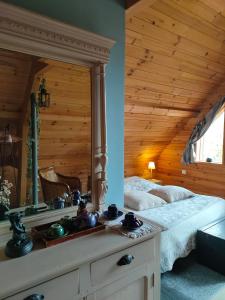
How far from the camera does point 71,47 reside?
1.33 metres

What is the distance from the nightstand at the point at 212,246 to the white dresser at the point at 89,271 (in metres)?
1.34

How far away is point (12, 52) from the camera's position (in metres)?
1.19

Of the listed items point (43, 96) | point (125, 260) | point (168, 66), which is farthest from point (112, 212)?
point (168, 66)

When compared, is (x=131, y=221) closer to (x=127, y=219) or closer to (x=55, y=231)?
(x=127, y=219)

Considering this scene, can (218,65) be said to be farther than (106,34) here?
Yes

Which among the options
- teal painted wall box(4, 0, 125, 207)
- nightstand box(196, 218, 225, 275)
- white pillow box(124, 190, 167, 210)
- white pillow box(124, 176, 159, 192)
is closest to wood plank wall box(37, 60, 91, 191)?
teal painted wall box(4, 0, 125, 207)

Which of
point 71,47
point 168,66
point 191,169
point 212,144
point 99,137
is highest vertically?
point 168,66

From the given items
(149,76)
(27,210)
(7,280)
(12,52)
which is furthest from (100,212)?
(149,76)

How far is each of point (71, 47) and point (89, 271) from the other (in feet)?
3.85

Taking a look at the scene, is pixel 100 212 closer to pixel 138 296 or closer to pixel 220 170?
pixel 138 296

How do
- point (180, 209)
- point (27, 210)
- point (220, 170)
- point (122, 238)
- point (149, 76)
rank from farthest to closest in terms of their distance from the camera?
point (220, 170), point (149, 76), point (180, 209), point (27, 210), point (122, 238)

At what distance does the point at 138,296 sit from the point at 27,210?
75 cm

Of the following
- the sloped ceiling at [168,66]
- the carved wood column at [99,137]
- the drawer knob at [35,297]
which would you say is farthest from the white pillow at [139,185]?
the drawer knob at [35,297]

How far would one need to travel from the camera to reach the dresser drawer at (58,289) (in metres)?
0.87
